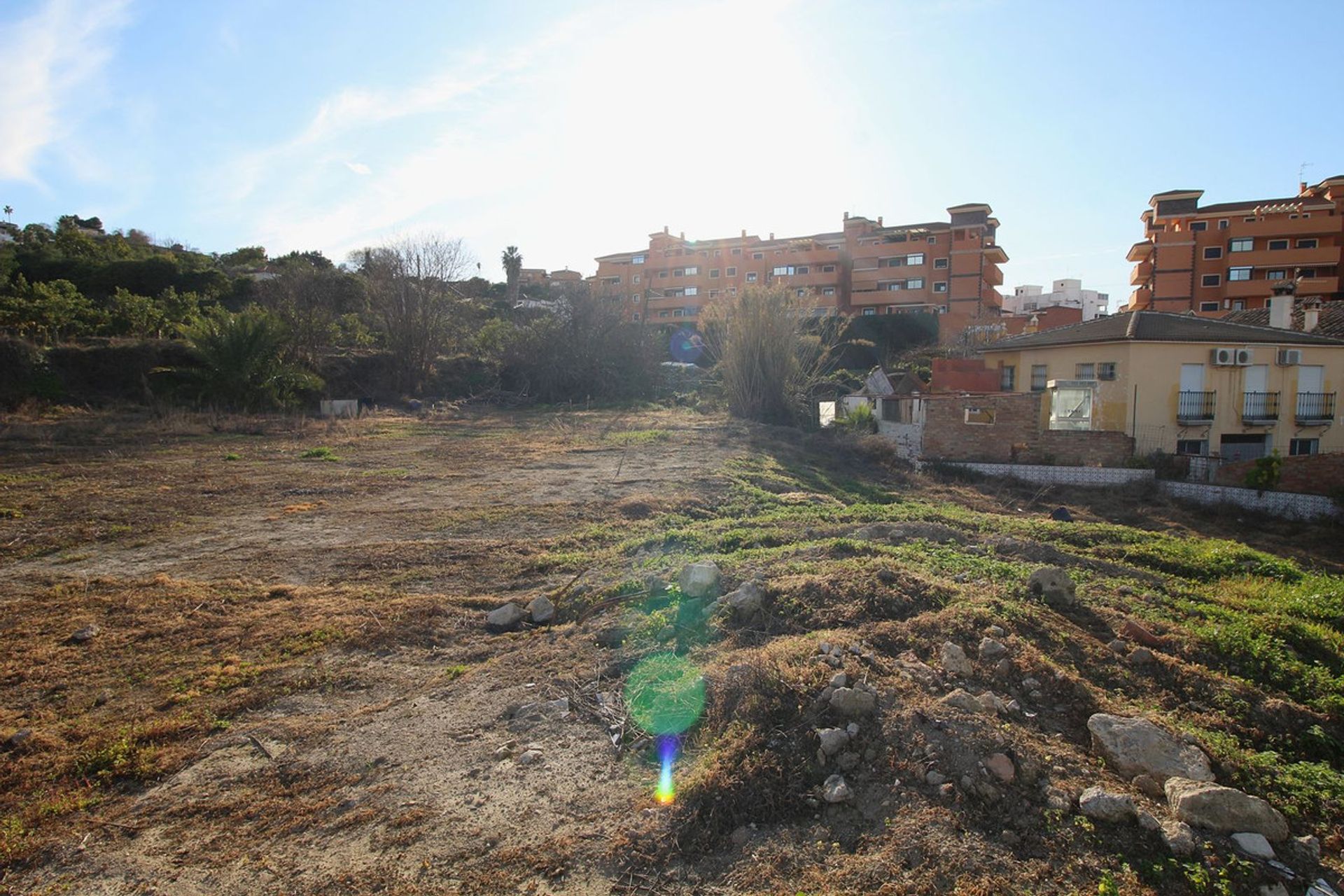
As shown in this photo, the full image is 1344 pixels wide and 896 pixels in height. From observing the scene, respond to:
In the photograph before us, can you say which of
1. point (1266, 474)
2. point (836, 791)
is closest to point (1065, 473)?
point (1266, 474)

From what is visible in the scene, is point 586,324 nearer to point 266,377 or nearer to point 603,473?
point 266,377

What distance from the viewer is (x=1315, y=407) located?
20.7 metres

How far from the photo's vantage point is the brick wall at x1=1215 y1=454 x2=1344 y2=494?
1458 cm

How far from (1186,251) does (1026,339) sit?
2699cm

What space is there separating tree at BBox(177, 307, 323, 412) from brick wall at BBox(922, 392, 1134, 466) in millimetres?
19215

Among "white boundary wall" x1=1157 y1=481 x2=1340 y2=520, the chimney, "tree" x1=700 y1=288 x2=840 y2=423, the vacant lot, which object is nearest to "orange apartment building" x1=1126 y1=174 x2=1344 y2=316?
the chimney

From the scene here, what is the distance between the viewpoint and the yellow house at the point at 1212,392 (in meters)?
20.5

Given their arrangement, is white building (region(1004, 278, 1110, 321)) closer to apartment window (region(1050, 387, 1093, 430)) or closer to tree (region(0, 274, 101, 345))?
apartment window (region(1050, 387, 1093, 430))

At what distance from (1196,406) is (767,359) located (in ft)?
41.5

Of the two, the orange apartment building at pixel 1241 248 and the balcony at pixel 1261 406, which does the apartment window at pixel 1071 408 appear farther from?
the orange apartment building at pixel 1241 248

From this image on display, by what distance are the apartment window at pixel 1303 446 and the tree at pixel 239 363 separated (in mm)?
30729

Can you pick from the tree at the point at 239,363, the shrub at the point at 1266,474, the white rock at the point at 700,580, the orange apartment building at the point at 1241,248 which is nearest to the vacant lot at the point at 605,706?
the white rock at the point at 700,580

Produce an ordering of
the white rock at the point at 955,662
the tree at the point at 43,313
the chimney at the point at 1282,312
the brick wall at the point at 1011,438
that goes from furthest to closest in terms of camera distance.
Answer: the chimney at the point at 1282,312 < the tree at the point at 43,313 < the brick wall at the point at 1011,438 < the white rock at the point at 955,662

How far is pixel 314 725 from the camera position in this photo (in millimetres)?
4273
